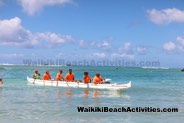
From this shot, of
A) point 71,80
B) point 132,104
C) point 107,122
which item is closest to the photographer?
point 107,122

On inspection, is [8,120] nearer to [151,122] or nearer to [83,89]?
[151,122]

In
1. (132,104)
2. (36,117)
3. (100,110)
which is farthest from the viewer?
(132,104)

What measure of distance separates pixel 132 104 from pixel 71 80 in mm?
14357

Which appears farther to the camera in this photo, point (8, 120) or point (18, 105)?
point (18, 105)

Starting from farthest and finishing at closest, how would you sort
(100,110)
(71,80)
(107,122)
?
(71,80) → (100,110) → (107,122)

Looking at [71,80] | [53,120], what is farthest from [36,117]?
[71,80]

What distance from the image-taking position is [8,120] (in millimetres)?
16297

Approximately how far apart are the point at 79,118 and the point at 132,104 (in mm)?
7042

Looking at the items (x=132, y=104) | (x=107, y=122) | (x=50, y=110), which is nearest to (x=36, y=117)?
(x=50, y=110)

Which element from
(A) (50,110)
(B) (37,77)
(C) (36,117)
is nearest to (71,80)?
(B) (37,77)

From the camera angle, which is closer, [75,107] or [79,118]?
[79,118]

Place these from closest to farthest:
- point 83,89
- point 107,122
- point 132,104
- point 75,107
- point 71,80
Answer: point 107,122 < point 75,107 < point 132,104 < point 83,89 < point 71,80

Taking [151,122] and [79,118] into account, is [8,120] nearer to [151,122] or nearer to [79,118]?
[79,118]

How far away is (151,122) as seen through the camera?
53.4ft
